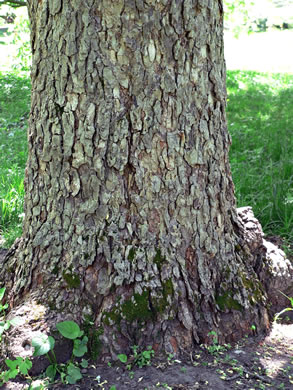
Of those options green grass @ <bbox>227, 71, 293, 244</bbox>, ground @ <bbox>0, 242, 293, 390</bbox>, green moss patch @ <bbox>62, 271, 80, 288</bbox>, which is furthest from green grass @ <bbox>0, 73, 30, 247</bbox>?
green grass @ <bbox>227, 71, 293, 244</bbox>

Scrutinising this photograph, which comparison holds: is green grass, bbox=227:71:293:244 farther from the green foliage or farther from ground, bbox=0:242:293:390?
the green foliage

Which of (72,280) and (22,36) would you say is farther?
(22,36)

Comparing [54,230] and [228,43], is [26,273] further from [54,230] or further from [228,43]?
[228,43]

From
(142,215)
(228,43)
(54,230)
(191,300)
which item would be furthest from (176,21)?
(228,43)

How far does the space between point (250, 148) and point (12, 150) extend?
329 centimetres

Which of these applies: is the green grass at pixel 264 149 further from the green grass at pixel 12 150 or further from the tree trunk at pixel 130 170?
the green grass at pixel 12 150

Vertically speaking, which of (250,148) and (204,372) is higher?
(250,148)

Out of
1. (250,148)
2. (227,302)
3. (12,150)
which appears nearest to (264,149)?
(250,148)

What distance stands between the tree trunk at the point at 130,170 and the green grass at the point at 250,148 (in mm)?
1573

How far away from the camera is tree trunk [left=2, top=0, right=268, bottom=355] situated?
2084 mm

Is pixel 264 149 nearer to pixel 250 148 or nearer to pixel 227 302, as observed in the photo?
pixel 250 148

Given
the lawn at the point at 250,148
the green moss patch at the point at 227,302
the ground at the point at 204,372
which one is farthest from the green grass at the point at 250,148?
the ground at the point at 204,372

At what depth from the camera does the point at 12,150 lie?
6090mm

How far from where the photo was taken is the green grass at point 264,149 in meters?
3.93
